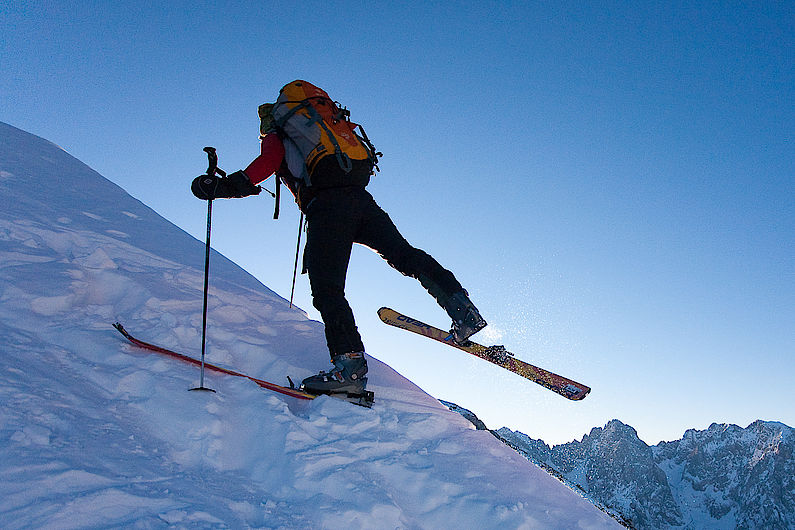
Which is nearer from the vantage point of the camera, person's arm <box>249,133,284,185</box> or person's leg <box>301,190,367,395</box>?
person's leg <box>301,190,367,395</box>

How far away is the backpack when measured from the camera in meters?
4.12

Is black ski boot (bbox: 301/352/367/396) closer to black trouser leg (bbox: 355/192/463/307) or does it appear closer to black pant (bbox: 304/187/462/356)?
black pant (bbox: 304/187/462/356)

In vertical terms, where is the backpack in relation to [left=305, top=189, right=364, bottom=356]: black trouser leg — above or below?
above

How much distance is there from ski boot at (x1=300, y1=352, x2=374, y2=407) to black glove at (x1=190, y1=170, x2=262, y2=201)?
1.58 metres

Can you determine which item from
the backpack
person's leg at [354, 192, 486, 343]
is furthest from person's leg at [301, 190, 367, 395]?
person's leg at [354, 192, 486, 343]

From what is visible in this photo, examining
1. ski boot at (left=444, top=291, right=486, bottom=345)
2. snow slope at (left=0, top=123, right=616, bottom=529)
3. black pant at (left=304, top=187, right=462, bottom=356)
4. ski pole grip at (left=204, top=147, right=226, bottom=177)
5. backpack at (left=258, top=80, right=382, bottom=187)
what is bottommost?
snow slope at (left=0, top=123, right=616, bottom=529)

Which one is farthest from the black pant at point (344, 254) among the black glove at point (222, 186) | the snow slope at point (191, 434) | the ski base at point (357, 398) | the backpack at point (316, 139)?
the snow slope at point (191, 434)

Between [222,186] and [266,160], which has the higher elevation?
[266,160]

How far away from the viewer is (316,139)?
162 inches

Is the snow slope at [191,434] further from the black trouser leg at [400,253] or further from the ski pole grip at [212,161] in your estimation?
the ski pole grip at [212,161]

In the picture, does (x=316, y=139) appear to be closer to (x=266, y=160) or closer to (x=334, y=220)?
(x=266, y=160)

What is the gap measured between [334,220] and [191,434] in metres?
2.04

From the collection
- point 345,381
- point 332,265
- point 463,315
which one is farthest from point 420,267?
point 345,381

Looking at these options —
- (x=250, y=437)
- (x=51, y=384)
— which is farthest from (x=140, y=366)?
(x=250, y=437)
